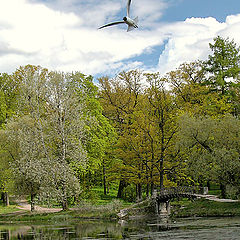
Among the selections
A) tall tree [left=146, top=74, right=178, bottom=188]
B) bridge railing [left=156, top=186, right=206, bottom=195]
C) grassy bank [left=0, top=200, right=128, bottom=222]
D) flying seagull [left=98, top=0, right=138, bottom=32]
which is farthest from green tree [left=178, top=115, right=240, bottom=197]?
flying seagull [left=98, top=0, right=138, bottom=32]

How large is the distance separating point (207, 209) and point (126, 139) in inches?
439

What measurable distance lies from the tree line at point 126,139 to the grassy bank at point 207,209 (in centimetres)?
146

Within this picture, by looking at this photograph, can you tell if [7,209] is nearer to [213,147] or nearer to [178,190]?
[178,190]

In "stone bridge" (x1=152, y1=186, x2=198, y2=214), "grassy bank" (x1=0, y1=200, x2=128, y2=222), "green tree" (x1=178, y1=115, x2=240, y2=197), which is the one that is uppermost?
"green tree" (x1=178, y1=115, x2=240, y2=197)

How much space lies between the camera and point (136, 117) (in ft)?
137

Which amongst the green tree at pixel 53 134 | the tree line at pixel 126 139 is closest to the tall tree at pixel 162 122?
the tree line at pixel 126 139

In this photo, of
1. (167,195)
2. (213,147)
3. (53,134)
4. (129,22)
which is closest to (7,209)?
(53,134)

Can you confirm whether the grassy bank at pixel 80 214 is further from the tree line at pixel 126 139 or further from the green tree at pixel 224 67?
the green tree at pixel 224 67

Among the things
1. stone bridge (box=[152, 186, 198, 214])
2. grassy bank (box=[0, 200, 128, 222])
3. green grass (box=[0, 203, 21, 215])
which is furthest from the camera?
green grass (box=[0, 203, 21, 215])

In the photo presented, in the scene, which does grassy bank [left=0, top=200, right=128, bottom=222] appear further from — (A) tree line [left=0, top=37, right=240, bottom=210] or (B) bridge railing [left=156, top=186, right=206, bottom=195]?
(B) bridge railing [left=156, top=186, right=206, bottom=195]

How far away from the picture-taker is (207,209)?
33.8m

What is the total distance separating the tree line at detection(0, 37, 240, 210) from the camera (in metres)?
36.2

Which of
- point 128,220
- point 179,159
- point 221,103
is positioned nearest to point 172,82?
point 221,103

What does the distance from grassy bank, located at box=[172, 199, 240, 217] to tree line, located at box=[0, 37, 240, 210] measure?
4.78ft
